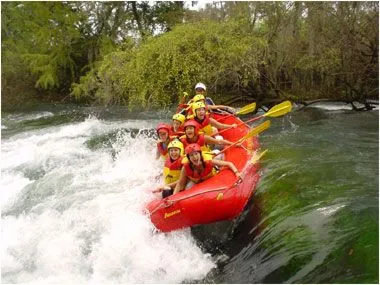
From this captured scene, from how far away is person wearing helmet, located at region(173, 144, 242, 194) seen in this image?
5.20 m

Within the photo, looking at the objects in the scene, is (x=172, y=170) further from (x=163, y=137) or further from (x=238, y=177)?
(x=163, y=137)

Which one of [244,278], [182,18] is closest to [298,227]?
[244,278]

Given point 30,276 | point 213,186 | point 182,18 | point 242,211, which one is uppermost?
point 182,18

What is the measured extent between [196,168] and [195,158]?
184 mm

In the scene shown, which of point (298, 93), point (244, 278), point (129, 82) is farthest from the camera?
point (298, 93)

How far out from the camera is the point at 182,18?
687 inches

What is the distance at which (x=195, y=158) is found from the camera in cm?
520

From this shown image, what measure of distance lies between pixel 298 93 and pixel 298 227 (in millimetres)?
9134

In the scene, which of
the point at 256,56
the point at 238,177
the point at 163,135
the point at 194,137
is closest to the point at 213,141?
the point at 194,137

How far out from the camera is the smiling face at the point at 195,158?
5141 mm

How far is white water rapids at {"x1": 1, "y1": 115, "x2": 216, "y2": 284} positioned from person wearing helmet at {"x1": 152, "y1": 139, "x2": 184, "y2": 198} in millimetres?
443

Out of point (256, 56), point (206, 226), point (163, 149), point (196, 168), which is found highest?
point (256, 56)

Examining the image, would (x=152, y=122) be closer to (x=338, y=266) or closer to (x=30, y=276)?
(x=30, y=276)

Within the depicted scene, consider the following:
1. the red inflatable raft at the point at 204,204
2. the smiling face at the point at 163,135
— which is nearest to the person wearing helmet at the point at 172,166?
the red inflatable raft at the point at 204,204
